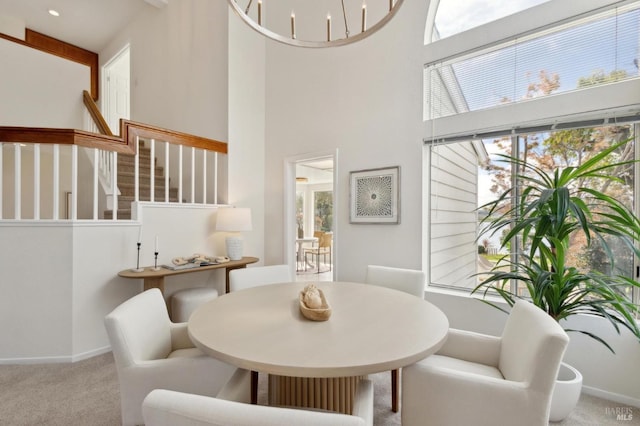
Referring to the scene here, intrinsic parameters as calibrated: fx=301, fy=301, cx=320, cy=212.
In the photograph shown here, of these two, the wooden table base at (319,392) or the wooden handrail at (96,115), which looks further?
the wooden handrail at (96,115)

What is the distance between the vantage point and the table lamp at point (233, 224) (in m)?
3.58

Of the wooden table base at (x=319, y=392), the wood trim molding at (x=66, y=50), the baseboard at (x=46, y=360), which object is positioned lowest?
the baseboard at (x=46, y=360)

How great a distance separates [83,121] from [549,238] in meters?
6.59

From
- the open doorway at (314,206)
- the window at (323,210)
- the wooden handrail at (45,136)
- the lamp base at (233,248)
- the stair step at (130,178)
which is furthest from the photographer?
the window at (323,210)

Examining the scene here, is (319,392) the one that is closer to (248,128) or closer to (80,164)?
(248,128)

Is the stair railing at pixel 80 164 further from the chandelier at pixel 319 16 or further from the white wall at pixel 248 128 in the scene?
the chandelier at pixel 319 16

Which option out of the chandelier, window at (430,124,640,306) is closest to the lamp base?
window at (430,124,640,306)

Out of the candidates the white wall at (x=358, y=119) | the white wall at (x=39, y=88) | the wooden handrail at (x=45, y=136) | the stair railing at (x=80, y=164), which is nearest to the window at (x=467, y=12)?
the white wall at (x=358, y=119)

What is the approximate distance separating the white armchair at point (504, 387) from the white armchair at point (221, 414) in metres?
0.77

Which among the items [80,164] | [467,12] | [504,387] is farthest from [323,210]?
[504,387]

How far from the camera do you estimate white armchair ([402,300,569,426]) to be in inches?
45.1

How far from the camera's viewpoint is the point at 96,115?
189 inches

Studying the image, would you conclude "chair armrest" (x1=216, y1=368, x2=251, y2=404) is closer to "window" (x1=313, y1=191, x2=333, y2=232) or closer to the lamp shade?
the lamp shade

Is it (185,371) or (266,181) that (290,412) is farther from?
(266,181)
